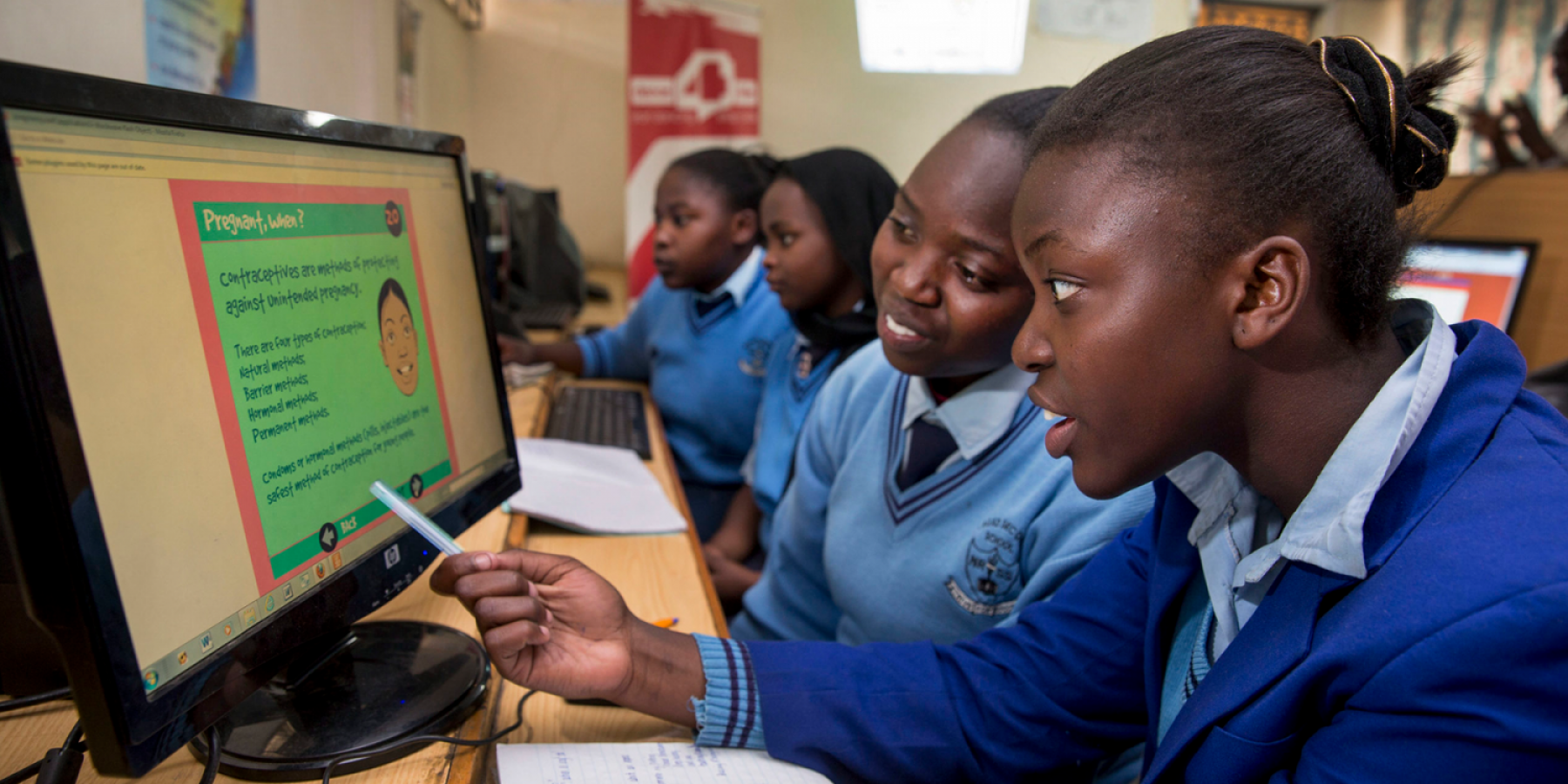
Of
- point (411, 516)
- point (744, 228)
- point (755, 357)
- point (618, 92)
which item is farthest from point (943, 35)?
point (411, 516)

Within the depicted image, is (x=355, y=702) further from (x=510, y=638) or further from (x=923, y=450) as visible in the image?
(x=923, y=450)

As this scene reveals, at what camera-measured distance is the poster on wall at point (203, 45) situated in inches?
46.7

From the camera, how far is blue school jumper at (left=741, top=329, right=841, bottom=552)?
155 centimetres

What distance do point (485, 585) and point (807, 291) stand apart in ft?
3.55

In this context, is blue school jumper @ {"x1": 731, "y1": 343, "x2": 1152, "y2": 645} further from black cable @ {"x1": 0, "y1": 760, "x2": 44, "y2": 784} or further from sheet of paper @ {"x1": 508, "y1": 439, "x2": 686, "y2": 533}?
black cable @ {"x1": 0, "y1": 760, "x2": 44, "y2": 784}

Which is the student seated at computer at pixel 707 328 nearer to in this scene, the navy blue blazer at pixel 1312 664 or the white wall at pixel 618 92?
the navy blue blazer at pixel 1312 664

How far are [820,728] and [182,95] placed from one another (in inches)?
23.6

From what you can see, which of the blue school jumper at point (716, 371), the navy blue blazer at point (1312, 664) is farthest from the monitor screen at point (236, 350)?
the blue school jumper at point (716, 371)

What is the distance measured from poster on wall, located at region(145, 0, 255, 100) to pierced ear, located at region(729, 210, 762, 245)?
0.94 meters

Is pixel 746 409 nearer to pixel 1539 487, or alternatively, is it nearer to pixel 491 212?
pixel 491 212

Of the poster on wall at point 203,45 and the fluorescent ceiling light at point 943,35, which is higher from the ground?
the fluorescent ceiling light at point 943,35

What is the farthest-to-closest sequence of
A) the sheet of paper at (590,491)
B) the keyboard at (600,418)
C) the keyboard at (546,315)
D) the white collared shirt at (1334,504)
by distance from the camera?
the keyboard at (546,315) → the keyboard at (600,418) → the sheet of paper at (590,491) → the white collared shirt at (1334,504)

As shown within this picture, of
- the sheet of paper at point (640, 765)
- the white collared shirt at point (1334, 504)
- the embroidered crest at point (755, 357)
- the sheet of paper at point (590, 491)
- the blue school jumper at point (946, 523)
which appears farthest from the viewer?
the embroidered crest at point (755, 357)

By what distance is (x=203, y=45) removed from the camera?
132cm
